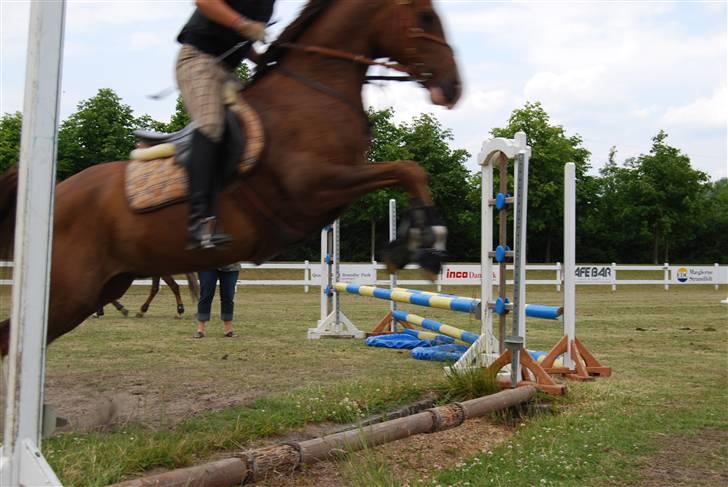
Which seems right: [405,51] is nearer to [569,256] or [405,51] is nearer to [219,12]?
[219,12]

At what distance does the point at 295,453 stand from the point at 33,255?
165 centimetres

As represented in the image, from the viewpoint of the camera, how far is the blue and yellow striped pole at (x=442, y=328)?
6.97 meters

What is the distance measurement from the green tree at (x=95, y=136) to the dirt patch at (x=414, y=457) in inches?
959

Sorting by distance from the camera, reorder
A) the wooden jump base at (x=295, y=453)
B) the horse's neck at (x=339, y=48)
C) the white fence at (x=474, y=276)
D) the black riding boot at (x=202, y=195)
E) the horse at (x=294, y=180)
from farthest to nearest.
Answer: the white fence at (x=474, y=276) < the horse's neck at (x=339, y=48) < the horse at (x=294, y=180) < the black riding boot at (x=202, y=195) < the wooden jump base at (x=295, y=453)

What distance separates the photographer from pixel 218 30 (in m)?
3.56

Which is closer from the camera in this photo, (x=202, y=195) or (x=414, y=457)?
(x=202, y=195)

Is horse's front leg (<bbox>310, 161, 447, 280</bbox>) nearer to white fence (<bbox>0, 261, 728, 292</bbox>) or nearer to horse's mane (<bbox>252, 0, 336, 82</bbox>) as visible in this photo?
horse's mane (<bbox>252, 0, 336, 82</bbox>)

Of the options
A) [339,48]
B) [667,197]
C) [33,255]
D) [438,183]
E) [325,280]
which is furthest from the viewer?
[667,197]

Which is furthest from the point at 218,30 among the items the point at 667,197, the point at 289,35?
the point at 667,197

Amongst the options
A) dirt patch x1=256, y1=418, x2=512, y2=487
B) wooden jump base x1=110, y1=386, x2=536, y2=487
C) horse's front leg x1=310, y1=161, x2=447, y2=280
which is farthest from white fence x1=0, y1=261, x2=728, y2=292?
horse's front leg x1=310, y1=161, x2=447, y2=280

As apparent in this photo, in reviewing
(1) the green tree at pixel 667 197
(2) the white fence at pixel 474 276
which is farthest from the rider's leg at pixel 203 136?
(1) the green tree at pixel 667 197

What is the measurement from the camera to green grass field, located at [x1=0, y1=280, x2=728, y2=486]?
12.5ft

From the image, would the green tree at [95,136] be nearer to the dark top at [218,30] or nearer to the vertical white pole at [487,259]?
the vertical white pole at [487,259]

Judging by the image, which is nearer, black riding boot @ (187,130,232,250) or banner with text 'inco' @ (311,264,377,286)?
black riding boot @ (187,130,232,250)
